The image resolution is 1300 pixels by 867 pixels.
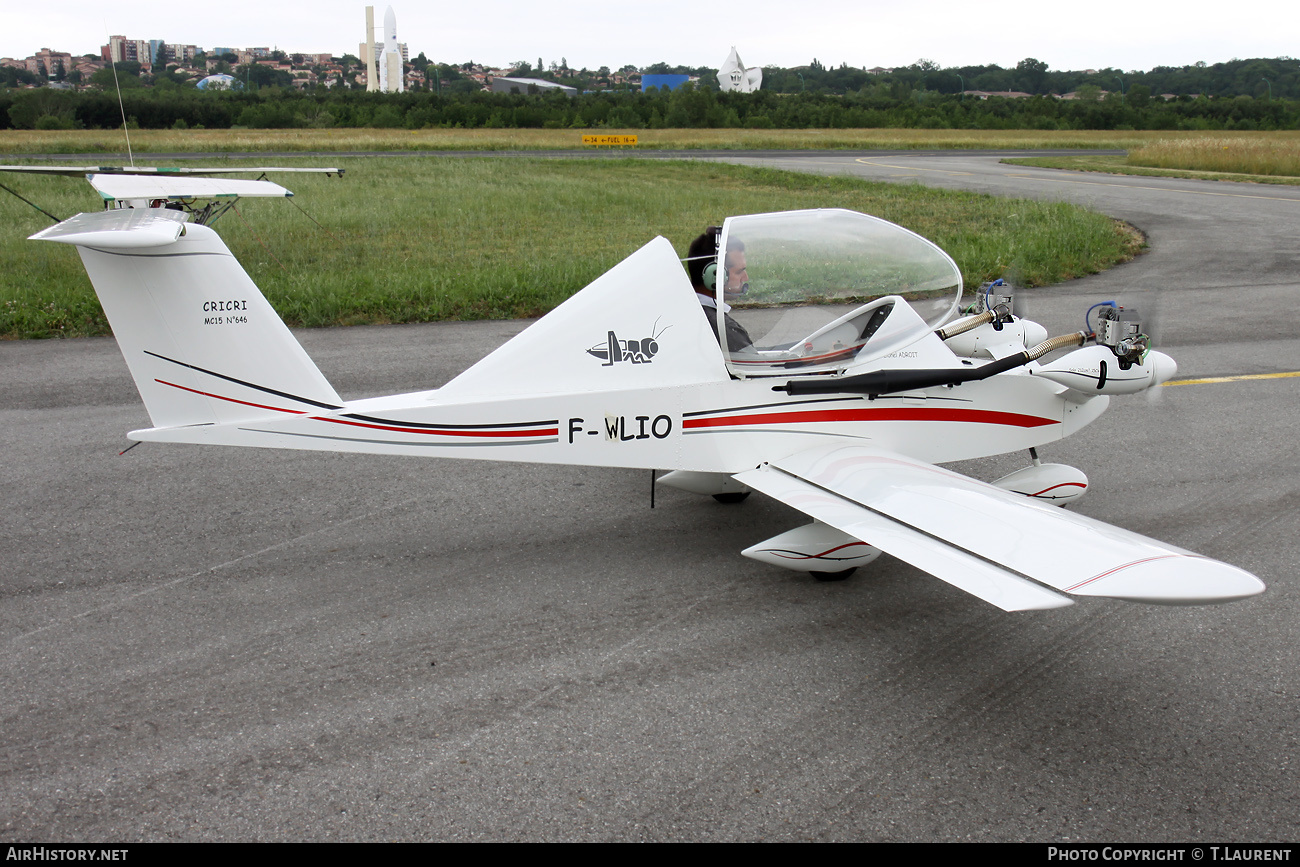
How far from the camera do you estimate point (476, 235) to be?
18.3m

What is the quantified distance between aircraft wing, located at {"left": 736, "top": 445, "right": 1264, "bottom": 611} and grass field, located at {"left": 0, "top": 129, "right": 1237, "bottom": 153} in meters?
41.0

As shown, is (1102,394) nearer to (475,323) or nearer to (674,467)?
(674,467)

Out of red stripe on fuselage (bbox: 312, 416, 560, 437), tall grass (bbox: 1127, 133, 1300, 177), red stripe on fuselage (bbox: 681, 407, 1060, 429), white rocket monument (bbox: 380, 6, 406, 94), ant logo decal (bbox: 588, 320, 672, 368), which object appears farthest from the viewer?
white rocket monument (bbox: 380, 6, 406, 94)

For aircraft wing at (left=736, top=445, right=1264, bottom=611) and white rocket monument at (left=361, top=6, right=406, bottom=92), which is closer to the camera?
aircraft wing at (left=736, top=445, right=1264, bottom=611)

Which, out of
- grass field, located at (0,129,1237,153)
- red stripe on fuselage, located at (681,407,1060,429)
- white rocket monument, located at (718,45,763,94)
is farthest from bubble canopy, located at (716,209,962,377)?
white rocket monument, located at (718,45,763,94)

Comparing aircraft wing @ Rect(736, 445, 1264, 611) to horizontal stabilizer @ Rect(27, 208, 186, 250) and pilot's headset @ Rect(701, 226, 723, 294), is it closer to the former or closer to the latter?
pilot's headset @ Rect(701, 226, 723, 294)

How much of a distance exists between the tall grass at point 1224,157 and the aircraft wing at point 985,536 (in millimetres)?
35393

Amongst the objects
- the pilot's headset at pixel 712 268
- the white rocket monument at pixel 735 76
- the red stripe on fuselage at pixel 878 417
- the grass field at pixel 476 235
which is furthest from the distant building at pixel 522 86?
the red stripe on fuselage at pixel 878 417

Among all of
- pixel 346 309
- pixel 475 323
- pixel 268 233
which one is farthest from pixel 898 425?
pixel 268 233

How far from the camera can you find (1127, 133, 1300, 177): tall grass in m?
33.3

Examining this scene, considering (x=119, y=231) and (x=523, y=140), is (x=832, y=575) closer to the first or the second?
(x=119, y=231)

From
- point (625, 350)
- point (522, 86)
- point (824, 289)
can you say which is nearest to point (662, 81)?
point (522, 86)

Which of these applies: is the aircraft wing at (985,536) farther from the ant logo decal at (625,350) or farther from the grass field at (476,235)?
the grass field at (476,235)

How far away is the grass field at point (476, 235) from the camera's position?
12.3 metres
